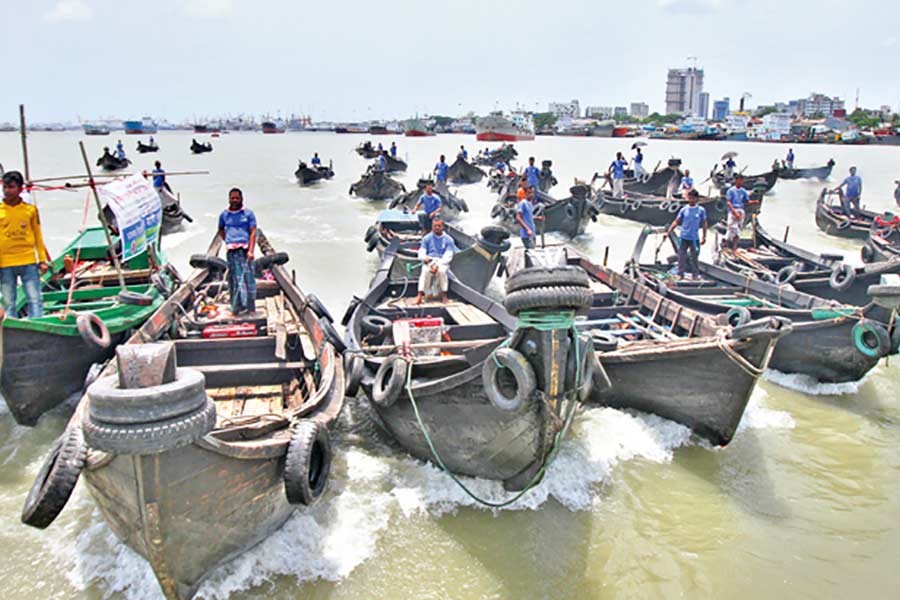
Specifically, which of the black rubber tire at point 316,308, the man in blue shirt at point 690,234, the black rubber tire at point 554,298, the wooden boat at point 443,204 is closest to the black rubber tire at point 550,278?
the black rubber tire at point 554,298

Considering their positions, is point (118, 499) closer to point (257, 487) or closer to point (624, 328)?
point (257, 487)

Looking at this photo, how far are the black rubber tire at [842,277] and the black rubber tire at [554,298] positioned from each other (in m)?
7.65

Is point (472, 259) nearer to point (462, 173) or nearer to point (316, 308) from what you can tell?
point (316, 308)

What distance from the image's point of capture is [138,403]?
3.62 m

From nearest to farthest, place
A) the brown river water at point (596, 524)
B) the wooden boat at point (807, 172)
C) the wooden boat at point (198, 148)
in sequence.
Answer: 1. the brown river water at point (596, 524)
2. the wooden boat at point (807, 172)
3. the wooden boat at point (198, 148)

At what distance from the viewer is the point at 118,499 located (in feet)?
14.3

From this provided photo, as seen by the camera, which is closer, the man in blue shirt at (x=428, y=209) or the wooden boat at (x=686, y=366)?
the wooden boat at (x=686, y=366)

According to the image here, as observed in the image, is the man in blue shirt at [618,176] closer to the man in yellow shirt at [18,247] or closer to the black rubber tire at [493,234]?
the black rubber tire at [493,234]

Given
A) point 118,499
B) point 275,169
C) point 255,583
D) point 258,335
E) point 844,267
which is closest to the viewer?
point 118,499

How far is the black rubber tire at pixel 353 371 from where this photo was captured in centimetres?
715

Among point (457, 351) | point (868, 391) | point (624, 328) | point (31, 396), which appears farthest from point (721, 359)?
point (31, 396)

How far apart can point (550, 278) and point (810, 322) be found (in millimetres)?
5956

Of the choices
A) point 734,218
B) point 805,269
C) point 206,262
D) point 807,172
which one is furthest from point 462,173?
point 206,262

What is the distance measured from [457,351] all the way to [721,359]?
10.0ft
